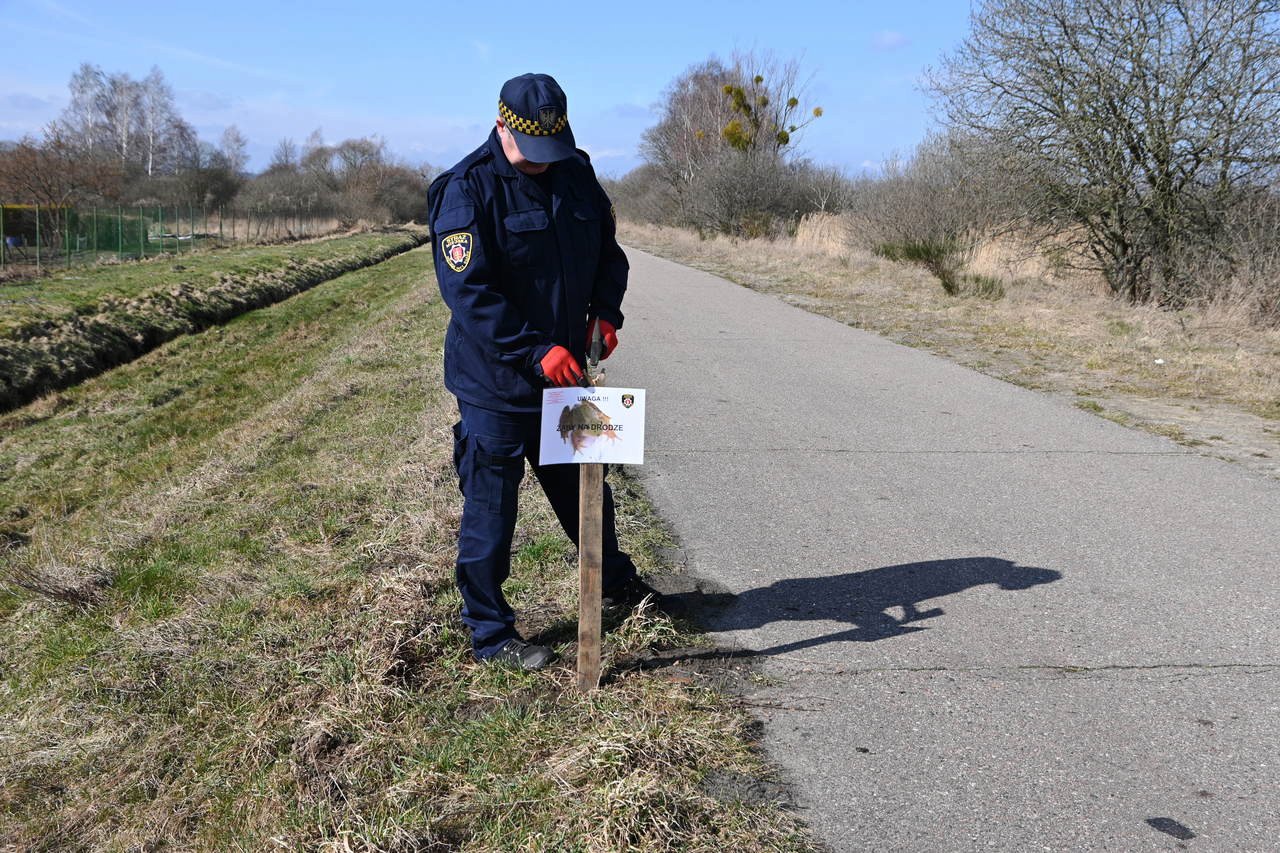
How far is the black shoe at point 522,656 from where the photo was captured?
349cm

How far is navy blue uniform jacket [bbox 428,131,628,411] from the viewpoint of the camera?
3.19 meters

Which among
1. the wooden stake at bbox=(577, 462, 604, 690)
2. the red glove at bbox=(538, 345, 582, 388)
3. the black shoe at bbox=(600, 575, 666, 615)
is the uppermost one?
the red glove at bbox=(538, 345, 582, 388)

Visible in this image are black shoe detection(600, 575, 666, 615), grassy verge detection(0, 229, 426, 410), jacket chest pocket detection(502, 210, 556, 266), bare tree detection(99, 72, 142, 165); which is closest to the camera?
jacket chest pocket detection(502, 210, 556, 266)

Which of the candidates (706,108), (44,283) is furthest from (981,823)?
(706,108)

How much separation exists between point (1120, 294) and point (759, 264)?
39.9 ft

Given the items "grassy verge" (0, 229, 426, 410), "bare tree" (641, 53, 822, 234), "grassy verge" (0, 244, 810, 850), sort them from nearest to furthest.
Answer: "grassy verge" (0, 244, 810, 850)
"grassy verge" (0, 229, 426, 410)
"bare tree" (641, 53, 822, 234)

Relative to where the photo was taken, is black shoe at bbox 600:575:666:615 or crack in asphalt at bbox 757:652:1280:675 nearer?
crack in asphalt at bbox 757:652:1280:675

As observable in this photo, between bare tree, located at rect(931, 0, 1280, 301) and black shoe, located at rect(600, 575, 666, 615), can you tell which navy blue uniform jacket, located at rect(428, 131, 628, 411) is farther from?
bare tree, located at rect(931, 0, 1280, 301)

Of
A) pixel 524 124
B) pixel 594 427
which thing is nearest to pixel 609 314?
pixel 594 427

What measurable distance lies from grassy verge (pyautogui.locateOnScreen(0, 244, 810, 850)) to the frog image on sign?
34.4 inches

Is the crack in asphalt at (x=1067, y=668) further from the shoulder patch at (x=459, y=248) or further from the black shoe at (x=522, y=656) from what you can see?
the shoulder patch at (x=459, y=248)

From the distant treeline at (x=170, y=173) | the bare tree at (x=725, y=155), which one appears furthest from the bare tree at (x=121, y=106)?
the bare tree at (x=725, y=155)

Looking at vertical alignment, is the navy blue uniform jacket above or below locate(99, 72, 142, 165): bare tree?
below

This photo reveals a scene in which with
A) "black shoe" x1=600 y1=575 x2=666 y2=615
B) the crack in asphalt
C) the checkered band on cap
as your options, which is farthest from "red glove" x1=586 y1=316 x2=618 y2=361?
the crack in asphalt
